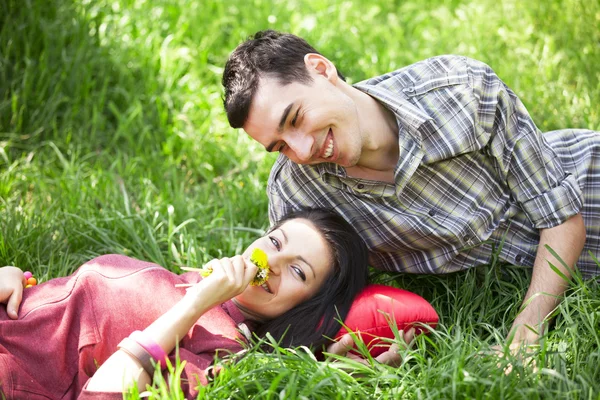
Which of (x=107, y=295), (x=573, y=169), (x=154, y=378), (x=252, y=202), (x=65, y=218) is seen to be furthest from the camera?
(x=252, y=202)

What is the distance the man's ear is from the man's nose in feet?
0.90

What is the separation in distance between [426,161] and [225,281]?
91 centimetres

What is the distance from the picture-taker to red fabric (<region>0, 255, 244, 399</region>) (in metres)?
2.47

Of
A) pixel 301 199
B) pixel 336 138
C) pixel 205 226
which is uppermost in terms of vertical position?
pixel 336 138

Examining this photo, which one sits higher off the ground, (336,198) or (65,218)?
(336,198)

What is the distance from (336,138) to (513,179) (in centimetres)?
78

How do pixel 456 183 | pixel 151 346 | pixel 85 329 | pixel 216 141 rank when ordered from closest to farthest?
pixel 151 346 < pixel 85 329 < pixel 456 183 < pixel 216 141

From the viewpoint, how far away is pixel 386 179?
298cm

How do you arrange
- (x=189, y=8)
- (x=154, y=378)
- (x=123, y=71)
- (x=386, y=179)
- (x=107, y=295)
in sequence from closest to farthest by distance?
(x=154, y=378), (x=107, y=295), (x=386, y=179), (x=123, y=71), (x=189, y=8)

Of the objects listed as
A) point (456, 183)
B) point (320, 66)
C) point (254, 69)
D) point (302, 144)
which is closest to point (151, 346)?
point (302, 144)

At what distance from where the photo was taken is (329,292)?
2.82m

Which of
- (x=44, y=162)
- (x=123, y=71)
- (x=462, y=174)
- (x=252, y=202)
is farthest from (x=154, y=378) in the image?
(x=123, y=71)

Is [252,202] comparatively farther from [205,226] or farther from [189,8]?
[189,8]

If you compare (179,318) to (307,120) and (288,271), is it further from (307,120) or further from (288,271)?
(307,120)
